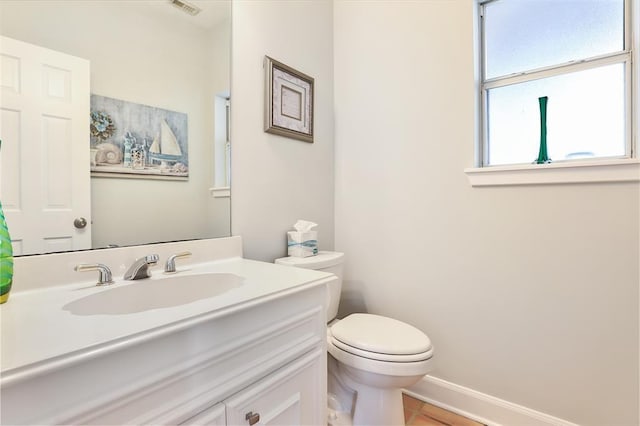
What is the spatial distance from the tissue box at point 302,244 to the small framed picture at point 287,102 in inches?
20.1

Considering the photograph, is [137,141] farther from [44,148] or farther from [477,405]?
[477,405]

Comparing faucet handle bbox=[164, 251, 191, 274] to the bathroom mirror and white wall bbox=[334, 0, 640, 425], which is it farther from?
white wall bbox=[334, 0, 640, 425]

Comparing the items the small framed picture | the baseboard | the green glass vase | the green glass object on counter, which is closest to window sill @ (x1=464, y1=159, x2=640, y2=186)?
the green glass vase

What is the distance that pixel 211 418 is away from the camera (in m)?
0.64

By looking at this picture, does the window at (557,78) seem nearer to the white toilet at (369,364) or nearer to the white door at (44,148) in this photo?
the white toilet at (369,364)

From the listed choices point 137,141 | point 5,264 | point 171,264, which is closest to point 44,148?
point 137,141

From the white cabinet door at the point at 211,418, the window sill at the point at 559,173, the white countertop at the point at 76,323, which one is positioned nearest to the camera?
the white countertop at the point at 76,323

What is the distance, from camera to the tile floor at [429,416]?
136 cm

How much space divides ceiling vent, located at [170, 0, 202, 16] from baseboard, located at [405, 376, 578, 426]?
199 centimetres

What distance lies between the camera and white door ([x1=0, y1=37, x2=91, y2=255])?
0.80 m

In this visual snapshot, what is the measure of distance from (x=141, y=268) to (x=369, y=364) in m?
0.87

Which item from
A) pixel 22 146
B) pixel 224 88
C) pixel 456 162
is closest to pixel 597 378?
pixel 456 162

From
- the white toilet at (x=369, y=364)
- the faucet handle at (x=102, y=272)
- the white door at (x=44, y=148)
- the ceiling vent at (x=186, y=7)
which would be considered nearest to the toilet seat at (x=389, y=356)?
the white toilet at (x=369, y=364)

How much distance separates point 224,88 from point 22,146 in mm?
697
